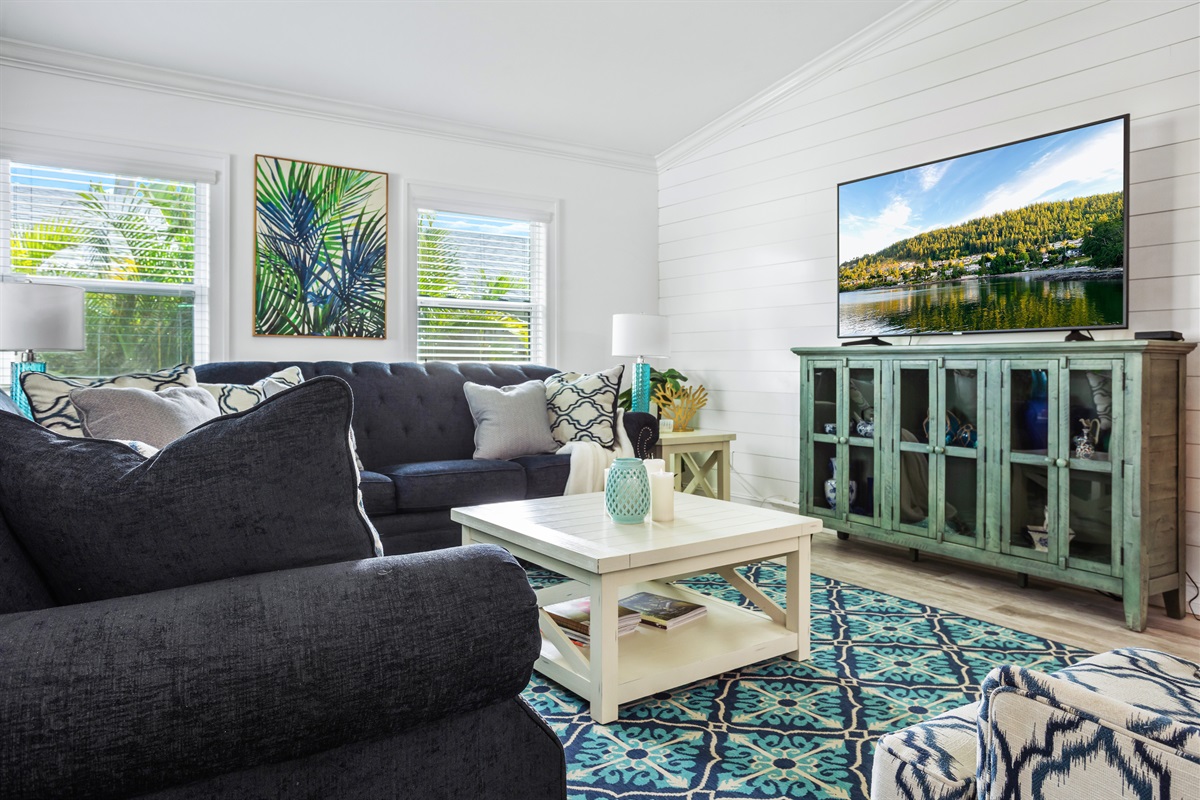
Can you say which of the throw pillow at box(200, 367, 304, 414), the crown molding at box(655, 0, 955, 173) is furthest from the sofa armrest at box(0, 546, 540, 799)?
the crown molding at box(655, 0, 955, 173)

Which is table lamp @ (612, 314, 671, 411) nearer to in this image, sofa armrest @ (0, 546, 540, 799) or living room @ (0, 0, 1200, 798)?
living room @ (0, 0, 1200, 798)

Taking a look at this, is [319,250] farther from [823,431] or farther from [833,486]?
[833,486]

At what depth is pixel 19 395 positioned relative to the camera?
3.13 m

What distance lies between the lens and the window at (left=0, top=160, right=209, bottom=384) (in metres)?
3.64

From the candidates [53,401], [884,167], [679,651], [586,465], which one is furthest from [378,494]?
[884,167]

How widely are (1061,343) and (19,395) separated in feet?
13.6

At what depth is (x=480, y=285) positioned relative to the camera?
16.2ft

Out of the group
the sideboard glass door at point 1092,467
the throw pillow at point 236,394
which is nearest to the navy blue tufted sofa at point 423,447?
the throw pillow at point 236,394

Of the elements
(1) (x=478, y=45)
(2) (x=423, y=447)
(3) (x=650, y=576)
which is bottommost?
(3) (x=650, y=576)

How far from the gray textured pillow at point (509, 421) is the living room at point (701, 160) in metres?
0.51

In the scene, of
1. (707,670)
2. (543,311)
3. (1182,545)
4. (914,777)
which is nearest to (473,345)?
(543,311)

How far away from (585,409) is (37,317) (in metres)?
2.33

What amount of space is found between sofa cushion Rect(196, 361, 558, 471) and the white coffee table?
1.31 m

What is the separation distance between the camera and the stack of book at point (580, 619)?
227 centimetres
